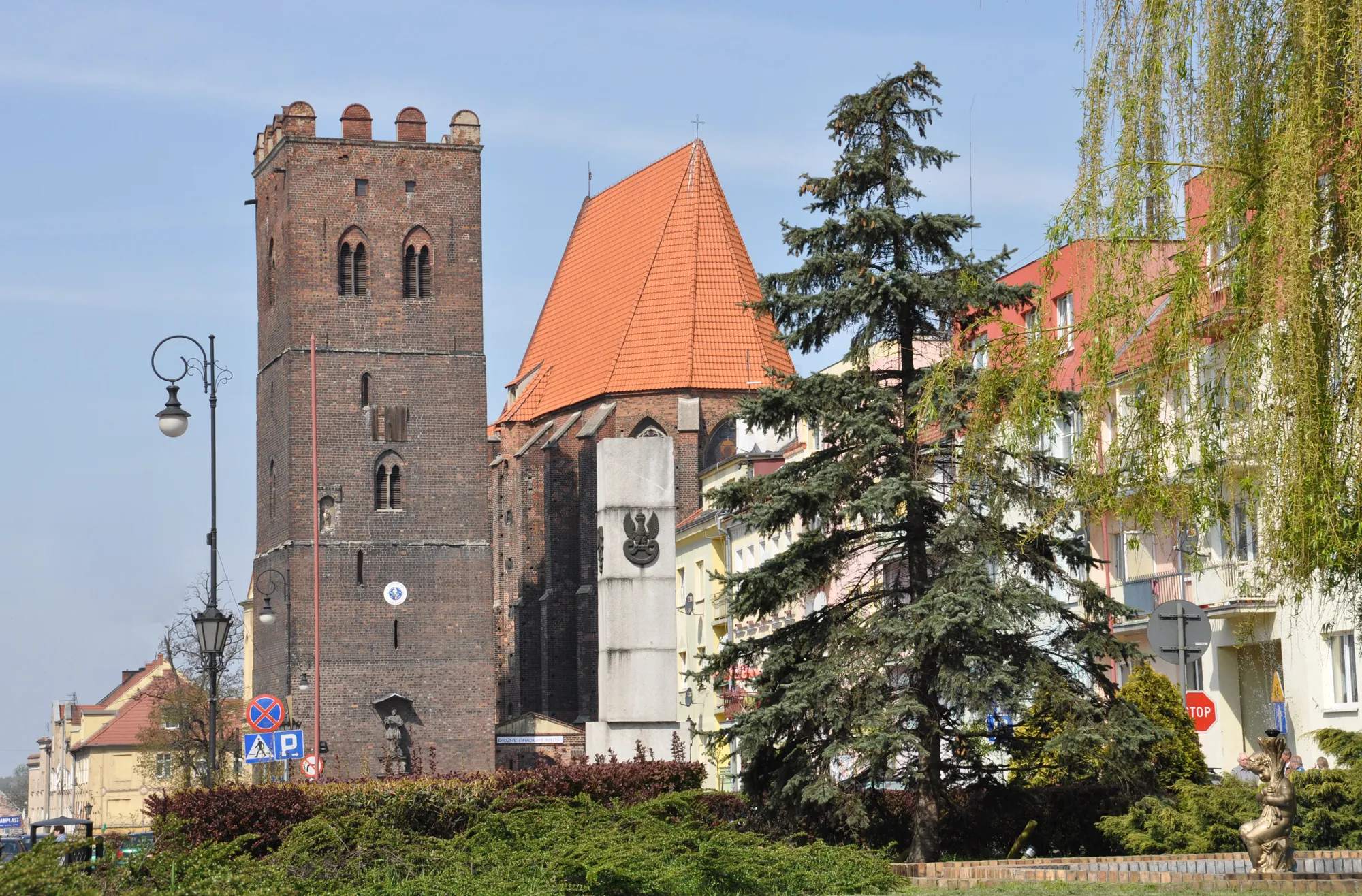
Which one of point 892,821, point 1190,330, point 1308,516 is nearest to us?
point 1308,516

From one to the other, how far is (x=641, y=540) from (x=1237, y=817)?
10.1 metres

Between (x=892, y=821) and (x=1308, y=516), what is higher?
(x=1308, y=516)

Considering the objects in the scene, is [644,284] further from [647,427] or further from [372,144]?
[372,144]

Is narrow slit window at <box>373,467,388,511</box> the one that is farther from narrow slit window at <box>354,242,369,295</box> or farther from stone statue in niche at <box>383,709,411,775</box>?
stone statue in niche at <box>383,709,411,775</box>

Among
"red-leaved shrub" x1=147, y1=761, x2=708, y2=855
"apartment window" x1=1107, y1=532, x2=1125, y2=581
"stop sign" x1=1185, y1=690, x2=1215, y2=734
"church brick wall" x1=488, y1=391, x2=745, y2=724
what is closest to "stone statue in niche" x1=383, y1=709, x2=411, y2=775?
"church brick wall" x1=488, y1=391, x2=745, y2=724

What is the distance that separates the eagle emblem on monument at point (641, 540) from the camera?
24125 millimetres

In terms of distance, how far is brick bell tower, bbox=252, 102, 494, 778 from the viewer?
58219 millimetres

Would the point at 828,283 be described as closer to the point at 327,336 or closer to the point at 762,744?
the point at 762,744

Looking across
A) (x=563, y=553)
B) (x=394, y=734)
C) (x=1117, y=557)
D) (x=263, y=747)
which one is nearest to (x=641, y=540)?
(x=263, y=747)

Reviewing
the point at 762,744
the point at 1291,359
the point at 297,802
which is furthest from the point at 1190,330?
the point at 297,802

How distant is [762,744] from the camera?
1795cm

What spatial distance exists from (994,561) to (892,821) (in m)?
2.67

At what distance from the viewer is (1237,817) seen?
15.5 metres

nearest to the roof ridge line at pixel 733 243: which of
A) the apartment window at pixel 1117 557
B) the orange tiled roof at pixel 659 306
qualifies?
the orange tiled roof at pixel 659 306
